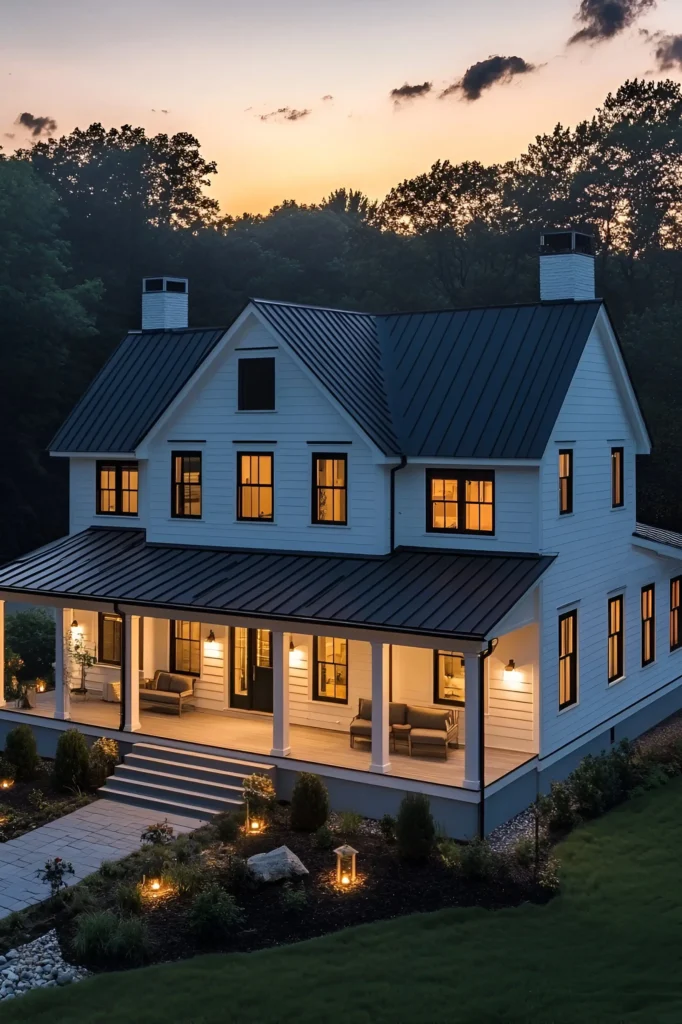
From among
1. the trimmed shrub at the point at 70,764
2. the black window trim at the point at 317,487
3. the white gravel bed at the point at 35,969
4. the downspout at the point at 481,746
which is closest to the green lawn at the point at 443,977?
the white gravel bed at the point at 35,969

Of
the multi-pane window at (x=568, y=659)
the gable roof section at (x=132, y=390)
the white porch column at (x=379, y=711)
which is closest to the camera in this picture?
the white porch column at (x=379, y=711)

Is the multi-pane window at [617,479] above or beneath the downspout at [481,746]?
above

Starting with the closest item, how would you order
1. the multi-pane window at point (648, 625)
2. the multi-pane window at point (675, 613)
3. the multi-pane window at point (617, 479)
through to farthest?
the multi-pane window at point (617, 479)
the multi-pane window at point (648, 625)
the multi-pane window at point (675, 613)

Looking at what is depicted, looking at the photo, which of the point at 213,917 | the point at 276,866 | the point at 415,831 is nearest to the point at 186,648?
the point at 276,866

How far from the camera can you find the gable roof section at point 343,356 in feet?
72.4

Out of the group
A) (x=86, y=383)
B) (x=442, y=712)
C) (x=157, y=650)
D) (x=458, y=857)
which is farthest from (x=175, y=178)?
(x=458, y=857)

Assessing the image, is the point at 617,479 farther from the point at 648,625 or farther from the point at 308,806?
the point at 308,806

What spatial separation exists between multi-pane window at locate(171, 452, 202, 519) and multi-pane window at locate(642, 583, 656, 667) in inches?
406

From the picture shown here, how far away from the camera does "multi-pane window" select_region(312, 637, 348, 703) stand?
2256 cm

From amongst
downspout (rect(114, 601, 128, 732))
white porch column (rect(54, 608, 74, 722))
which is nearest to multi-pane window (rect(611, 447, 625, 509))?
downspout (rect(114, 601, 128, 732))

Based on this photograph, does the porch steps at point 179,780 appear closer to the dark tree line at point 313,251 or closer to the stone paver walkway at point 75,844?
the stone paver walkway at point 75,844

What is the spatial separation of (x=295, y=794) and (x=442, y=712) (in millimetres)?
3552

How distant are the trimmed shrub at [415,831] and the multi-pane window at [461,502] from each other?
591 cm

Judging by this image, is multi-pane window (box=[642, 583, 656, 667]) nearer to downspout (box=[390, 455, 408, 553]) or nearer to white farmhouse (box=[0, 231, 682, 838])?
white farmhouse (box=[0, 231, 682, 838])
